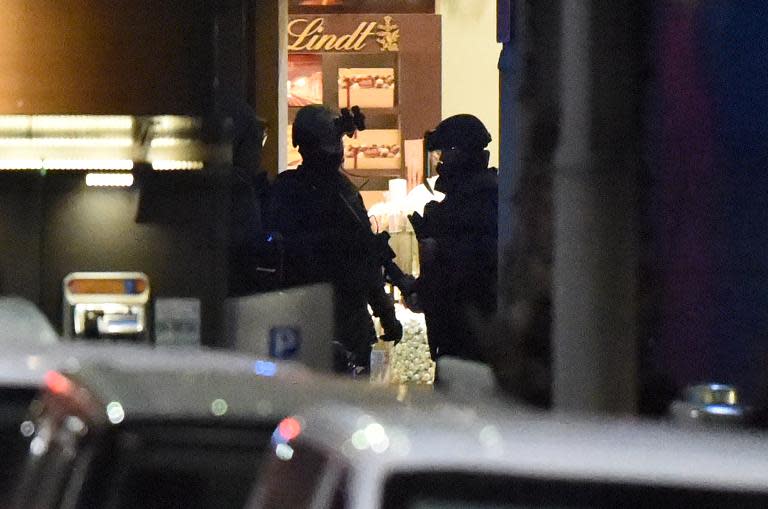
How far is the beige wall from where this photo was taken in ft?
46.2

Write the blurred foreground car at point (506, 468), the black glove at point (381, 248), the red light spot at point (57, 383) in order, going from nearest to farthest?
1. the blurred foreground car at point (506, 468)
2. the red light spot at point (57, 383)
3. the black glove at point (381, 248)

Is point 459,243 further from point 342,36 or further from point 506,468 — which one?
point 506,468

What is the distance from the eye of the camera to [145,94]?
870 cm

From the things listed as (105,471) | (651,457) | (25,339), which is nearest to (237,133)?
(25,339)

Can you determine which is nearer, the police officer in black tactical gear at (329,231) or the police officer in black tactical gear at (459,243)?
the police officer in black tactical gear at (459,243)

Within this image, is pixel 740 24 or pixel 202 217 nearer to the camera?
pixel 740 24

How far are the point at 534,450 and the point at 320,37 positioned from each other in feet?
40.2

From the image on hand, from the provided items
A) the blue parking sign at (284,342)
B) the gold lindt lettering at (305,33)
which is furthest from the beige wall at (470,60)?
the blue parking sign at (284,342)

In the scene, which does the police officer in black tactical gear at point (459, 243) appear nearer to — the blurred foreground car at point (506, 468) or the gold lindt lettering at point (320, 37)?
the gold lindt lettering at point (320, 37)

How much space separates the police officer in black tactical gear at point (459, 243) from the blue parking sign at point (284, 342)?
0.87 m

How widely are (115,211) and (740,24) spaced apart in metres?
Result: 3.35

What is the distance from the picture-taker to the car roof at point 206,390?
3498mm

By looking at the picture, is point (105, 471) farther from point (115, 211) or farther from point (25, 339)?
point (115, 211)

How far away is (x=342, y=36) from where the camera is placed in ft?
47.5
